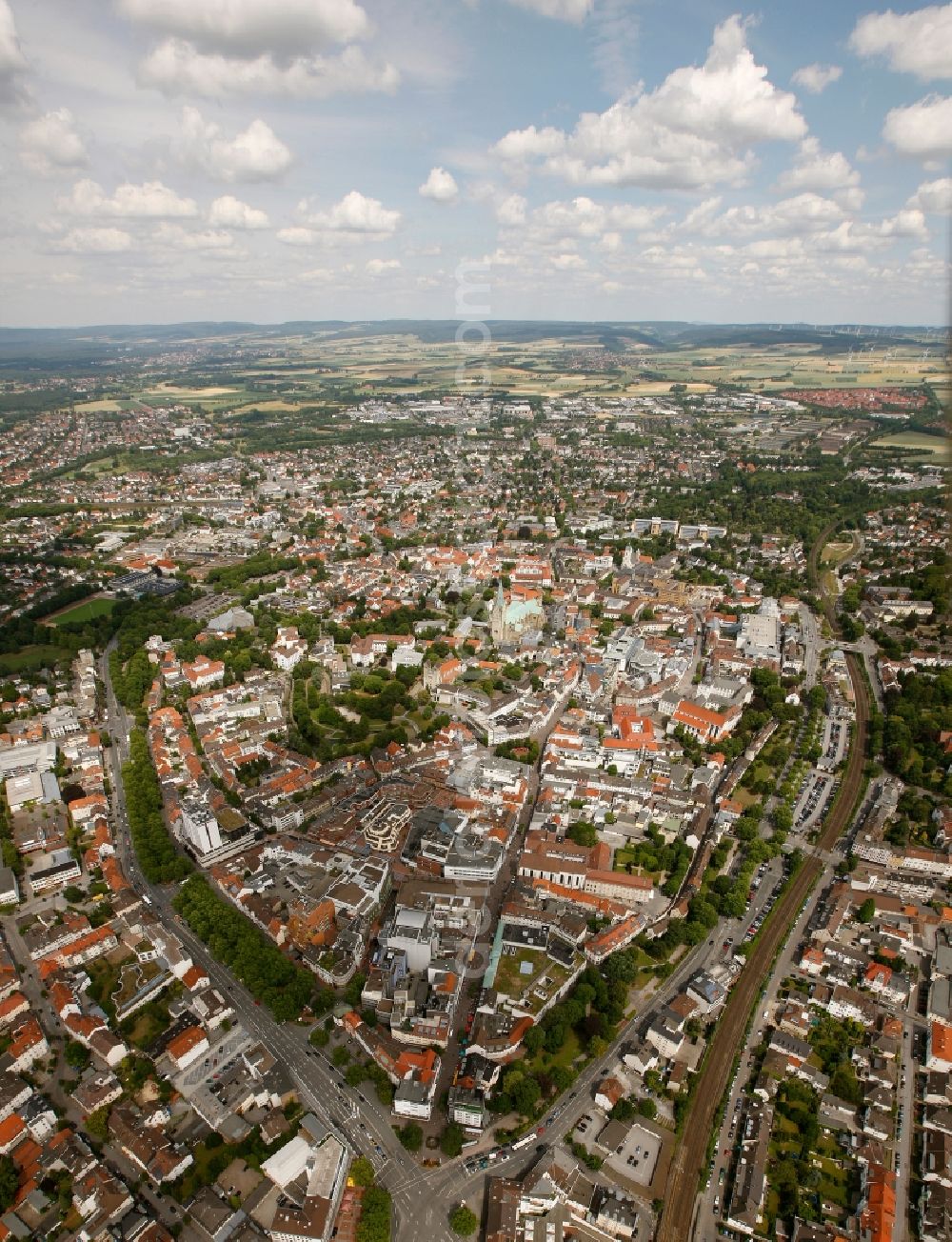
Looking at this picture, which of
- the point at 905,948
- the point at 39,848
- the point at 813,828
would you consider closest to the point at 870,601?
the point at 813,828

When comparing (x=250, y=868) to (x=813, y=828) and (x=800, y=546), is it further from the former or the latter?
(x=800, y=546)

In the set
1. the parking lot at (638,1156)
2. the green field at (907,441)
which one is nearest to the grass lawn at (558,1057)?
the parking lot at (638,1156)

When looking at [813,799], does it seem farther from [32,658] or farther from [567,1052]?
[32,658]

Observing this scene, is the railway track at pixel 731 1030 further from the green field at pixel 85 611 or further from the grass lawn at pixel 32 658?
the green field at pixel 85 611

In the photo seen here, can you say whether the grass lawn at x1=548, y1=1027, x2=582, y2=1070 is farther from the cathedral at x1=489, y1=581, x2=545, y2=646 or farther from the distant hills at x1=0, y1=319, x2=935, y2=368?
the distant hills at x1=0, y1=319, x2=935, y2=368

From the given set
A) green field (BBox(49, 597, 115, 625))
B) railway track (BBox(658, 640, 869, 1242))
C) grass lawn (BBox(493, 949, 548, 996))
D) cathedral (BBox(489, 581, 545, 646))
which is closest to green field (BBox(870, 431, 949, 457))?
cathedral (BBox(489, 581, 545, 646))

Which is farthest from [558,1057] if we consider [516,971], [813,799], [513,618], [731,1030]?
[513,618]

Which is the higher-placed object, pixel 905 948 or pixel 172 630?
pixel 172 630
